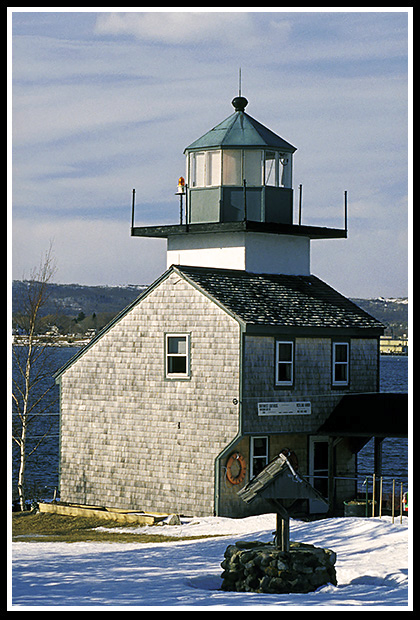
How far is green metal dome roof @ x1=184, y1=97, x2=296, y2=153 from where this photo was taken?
30562mm

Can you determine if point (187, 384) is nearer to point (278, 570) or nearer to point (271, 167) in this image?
point (271, 167)

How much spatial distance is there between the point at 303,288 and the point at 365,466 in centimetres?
2707

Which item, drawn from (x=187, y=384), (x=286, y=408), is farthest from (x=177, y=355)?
(x=286, y=408)

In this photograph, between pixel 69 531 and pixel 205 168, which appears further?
pixel 205 168

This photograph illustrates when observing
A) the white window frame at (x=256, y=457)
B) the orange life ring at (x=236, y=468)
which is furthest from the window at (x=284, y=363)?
the orange life ring at (x=236, y=468)

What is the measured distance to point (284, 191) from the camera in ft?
102

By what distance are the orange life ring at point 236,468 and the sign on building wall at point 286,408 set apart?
1183mm

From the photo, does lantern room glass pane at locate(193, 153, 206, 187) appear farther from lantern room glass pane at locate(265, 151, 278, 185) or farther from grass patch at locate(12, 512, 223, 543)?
grass patch at locate(12, 512, 223, 543)

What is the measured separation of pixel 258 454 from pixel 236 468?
2.67 ft

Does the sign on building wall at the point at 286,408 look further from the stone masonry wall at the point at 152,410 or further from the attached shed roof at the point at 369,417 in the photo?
the stone masonry wall at the point at 152,410

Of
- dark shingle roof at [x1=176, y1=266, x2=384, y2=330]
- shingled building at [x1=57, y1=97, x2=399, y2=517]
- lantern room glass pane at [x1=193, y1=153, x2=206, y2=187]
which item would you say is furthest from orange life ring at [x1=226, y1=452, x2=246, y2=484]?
lantern room glass pane at [x1=193, y1=153, x2=206, y2=187]

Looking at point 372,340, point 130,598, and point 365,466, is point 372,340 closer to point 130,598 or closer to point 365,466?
point 130,598

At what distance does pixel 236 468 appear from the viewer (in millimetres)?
26953

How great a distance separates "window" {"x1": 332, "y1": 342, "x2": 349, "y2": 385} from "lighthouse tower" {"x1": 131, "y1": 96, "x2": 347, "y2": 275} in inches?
109
